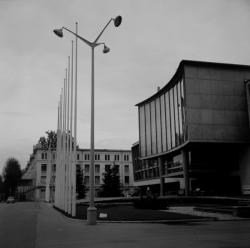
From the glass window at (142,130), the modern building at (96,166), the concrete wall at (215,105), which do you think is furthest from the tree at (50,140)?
the concrete wall at (215,105)

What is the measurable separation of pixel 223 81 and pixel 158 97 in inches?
640

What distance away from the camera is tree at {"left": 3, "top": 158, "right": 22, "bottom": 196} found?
407ft

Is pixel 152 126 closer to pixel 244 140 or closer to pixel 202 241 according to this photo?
pixel 244 140

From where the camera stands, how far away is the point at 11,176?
12425cm

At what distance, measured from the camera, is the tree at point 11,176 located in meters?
124

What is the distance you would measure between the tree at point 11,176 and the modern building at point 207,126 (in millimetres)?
67890

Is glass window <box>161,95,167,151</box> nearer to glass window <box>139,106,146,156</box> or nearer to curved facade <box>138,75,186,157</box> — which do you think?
curved facade <box>138,75,186,157</box>

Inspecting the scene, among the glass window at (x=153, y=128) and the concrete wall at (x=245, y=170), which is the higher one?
the glass window at (x=153, y=128)

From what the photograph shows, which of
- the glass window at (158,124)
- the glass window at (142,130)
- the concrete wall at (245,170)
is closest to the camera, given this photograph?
the concrete wall at (245,170)

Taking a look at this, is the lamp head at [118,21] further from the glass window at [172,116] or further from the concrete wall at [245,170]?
the concrete wall at [245,170]

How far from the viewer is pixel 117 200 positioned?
175 ft

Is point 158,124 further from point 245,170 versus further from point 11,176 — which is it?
point 11,176

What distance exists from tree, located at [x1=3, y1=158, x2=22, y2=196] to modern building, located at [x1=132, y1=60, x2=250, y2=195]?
67.9 m

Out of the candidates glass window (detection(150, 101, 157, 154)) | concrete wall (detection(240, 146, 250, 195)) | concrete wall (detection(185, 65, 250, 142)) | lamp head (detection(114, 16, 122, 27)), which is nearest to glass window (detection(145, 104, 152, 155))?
glass window (detection(150, 101, 157, 154))
